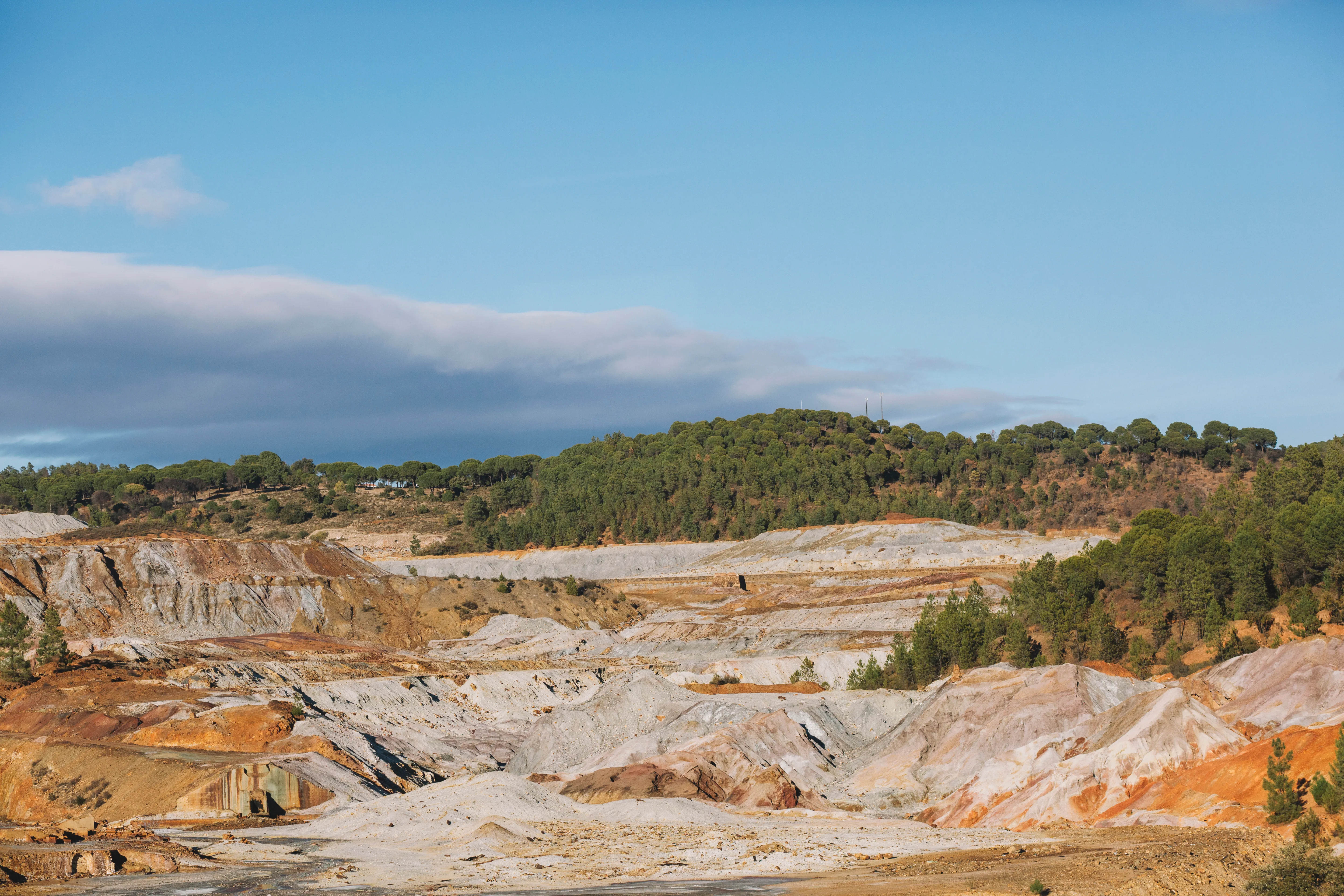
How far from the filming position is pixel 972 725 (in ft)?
161

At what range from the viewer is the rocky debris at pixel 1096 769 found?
39.9 m

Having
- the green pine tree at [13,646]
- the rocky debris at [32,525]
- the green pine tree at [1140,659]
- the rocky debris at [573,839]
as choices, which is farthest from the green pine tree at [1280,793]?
the rocky debris at [32,525]

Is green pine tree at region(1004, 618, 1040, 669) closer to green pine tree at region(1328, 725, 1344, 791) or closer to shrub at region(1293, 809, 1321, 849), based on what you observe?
green pine tree at region(1328, 725, 1344, 791)

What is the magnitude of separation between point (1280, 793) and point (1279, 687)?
17.6 meters

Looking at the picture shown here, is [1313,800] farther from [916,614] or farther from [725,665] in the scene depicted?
[916,614]

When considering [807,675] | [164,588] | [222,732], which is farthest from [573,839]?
[164,588]

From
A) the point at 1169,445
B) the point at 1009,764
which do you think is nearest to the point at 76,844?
the point at 1009,764

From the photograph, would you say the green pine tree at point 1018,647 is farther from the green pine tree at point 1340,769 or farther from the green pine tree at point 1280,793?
the green pine tree at point 1340,769

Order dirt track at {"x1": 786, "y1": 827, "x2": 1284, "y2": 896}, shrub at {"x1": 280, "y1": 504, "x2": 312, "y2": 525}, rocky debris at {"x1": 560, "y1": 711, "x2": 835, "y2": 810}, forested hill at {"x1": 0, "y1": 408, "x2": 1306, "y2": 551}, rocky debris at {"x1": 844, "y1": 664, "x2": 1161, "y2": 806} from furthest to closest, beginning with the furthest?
shrub at {"x1": 280, "y1": 504, "x2": 312, "y2": 525} → forested hill at {"x1": 0, "y1": 408, "x2": 1306, "y2": 551} → rocky debris at {"x1": 844, "y1": 664, "x2": 1161, "y2": 806} → rocky debris at {"x1": 560, "y1": 711, "x2": 835, "y2": 810} → dirt track at {"x1": 786, "y1": 827, "x2": 1284, "y2": 896}

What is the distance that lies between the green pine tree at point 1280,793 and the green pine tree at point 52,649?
63.8 metres

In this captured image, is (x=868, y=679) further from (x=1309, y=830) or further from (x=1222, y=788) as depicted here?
(x=1309, y=830)

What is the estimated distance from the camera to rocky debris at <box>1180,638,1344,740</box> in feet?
151

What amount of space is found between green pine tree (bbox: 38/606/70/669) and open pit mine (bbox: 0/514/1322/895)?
1153mm

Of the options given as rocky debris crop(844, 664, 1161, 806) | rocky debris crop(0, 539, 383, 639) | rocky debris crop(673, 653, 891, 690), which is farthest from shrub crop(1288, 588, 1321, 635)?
rocky debris crop(0, 539, 383, 639)
